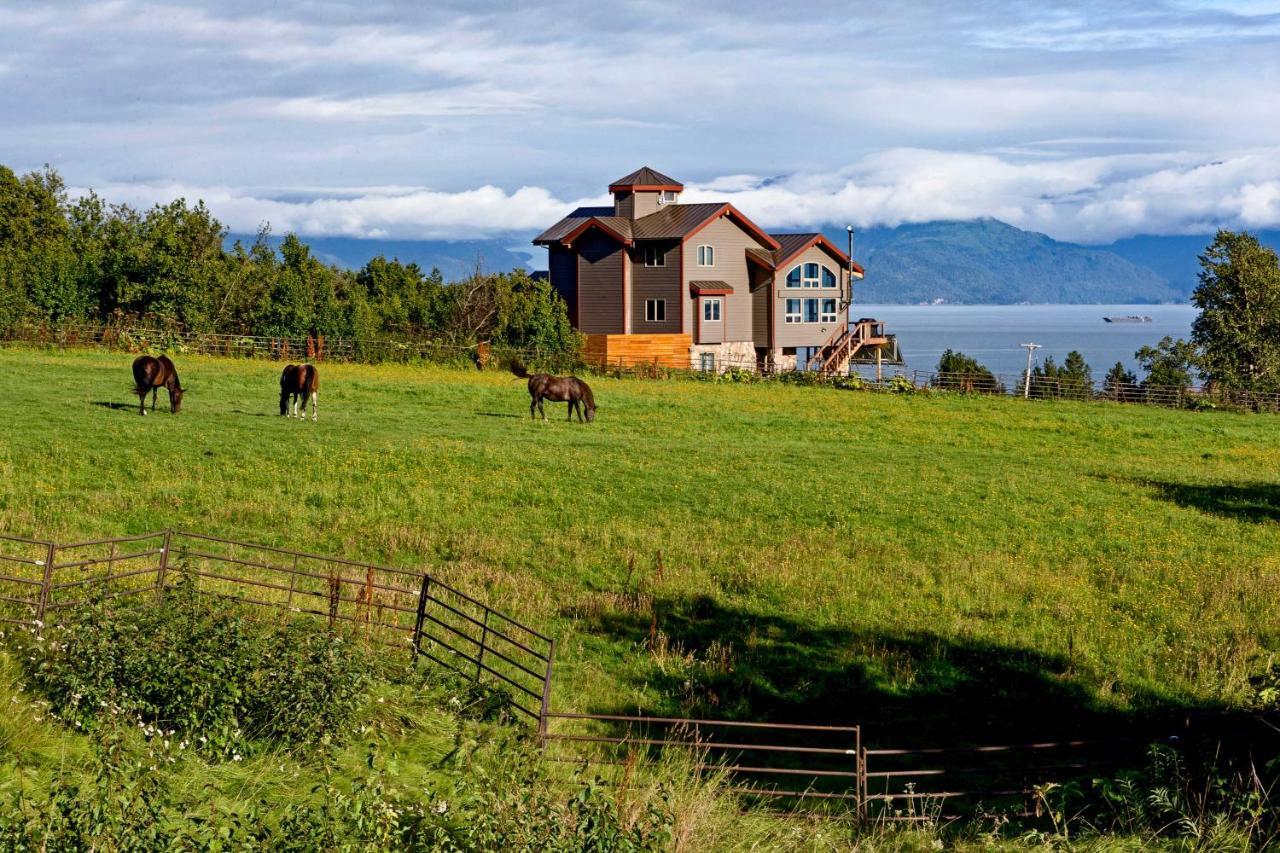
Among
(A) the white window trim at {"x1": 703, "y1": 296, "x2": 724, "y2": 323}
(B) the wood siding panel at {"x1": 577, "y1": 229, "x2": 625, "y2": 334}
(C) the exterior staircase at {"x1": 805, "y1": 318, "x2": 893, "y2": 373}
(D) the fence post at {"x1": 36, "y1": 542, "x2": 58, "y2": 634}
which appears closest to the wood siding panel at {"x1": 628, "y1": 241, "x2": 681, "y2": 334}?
(B) the wood siding panel at {"x1": 577, "y1": 229, "x2": 625, "y2": 334}

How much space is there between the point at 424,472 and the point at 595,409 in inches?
534

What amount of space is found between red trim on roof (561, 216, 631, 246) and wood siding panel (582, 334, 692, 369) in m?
5.46

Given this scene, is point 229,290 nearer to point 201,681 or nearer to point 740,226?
point 740,226

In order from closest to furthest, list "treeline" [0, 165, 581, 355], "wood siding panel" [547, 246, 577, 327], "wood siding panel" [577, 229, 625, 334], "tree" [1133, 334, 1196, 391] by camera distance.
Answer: "treeline" [0, 165, 581, 355] < "wood siding panel" [577, 229, 625, 334] < "wood siding panel" [547, 246, 577, 327] < "tree" [1133, 334, 1196, 391]

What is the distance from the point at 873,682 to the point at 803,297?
189 ft

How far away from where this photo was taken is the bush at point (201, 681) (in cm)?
971

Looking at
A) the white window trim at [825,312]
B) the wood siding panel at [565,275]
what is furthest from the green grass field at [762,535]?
the white window trim at [825,312]

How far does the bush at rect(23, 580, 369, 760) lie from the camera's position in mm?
9711

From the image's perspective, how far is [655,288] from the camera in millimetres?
67000

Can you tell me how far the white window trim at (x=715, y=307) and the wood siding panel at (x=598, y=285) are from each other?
487 cm

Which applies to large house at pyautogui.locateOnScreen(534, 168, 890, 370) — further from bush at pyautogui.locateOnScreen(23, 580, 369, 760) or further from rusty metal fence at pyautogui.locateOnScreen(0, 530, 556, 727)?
bush at pyautogui.locateOnScreen(23, 580, 369, 760)

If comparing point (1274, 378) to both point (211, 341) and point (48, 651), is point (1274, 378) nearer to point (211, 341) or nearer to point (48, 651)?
point (211, 341)

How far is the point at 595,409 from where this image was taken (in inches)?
1576

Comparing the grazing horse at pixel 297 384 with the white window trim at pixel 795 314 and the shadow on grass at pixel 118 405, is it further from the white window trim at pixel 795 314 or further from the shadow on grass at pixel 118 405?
the white window trim at pixel 795 314
